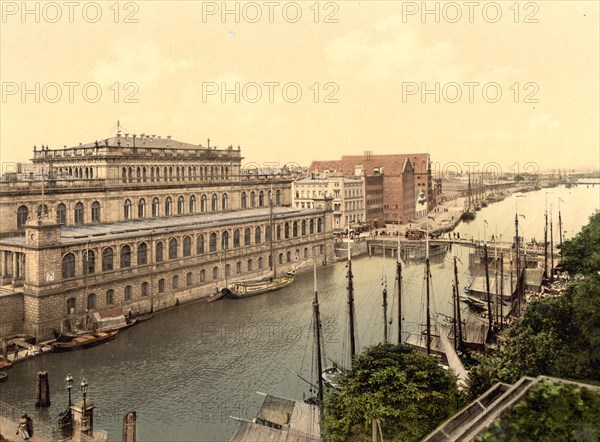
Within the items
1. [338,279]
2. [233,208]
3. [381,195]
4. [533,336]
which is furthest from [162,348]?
[381,195]

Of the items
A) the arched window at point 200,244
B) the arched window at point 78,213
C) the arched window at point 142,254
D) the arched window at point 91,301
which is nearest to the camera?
the arched window at point 91,301

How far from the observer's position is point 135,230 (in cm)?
4806

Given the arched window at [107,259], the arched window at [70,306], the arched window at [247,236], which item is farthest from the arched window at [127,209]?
the arched window at [70,306]

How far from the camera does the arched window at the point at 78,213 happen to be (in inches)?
2079

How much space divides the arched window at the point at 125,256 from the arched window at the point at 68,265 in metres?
4.62

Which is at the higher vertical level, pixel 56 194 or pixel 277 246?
pixel 56 194

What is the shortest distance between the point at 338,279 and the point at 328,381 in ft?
111

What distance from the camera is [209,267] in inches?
2138

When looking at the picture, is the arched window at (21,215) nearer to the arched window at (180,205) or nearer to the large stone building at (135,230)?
the large stone building at (135,230)

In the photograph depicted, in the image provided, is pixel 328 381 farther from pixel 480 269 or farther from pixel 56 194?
pixel 480 269

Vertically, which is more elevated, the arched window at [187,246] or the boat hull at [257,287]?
the arched window at [187,246]

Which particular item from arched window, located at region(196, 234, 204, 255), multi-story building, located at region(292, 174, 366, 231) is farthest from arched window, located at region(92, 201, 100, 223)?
multi-story building, located at region(292, 174, 366, 231)

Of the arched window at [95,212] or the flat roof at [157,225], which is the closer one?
the flat roof at [157,225]

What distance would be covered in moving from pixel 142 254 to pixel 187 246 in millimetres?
5570
